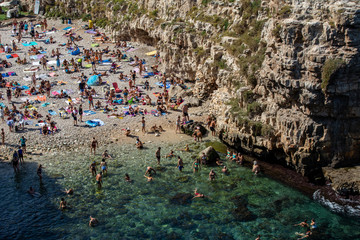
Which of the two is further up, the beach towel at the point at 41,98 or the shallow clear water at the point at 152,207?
the beach towel at the point at 41,98

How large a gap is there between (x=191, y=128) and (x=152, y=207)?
10.5 meters

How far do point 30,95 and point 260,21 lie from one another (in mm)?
23213

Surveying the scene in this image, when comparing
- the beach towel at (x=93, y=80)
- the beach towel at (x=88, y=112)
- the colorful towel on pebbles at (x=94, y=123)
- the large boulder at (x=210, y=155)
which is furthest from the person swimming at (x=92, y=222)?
the beach towel at (x=93, y=80)

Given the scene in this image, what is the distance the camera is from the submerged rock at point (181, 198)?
25397 millimetres

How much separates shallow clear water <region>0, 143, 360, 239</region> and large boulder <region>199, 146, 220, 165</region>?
89 centimetres

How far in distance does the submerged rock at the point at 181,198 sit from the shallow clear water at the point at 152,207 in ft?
0.87

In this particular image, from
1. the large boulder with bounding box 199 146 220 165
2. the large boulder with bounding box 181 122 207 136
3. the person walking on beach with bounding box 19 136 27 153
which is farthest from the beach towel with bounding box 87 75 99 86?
the large boulder with bounding box 199 146 220 165

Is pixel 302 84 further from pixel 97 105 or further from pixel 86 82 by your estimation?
pixel 86 82

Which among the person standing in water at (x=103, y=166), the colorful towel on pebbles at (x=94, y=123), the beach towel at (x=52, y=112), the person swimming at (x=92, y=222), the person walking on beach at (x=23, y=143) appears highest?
the beach towel at (x=52, y=112)

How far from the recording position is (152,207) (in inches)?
987

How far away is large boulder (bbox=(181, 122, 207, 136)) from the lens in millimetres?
34062

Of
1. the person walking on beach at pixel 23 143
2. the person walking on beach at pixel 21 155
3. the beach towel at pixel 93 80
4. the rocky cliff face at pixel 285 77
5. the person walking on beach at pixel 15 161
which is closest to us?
the rocky cliff face at pixel 285 77

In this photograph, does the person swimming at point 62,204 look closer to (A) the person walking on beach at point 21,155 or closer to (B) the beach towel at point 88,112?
(A) the person walking on beach at point 21,155

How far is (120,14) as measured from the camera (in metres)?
54.3
